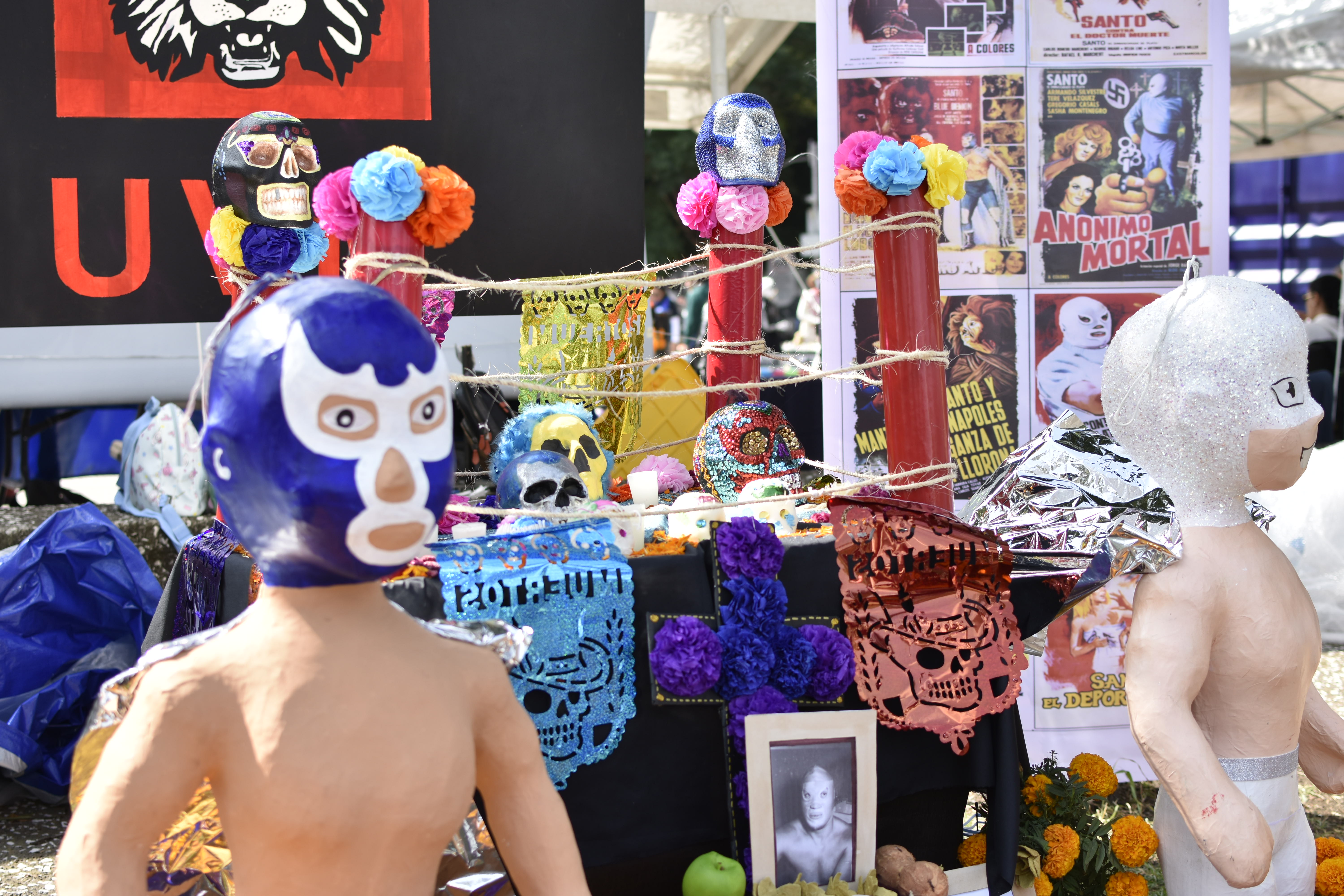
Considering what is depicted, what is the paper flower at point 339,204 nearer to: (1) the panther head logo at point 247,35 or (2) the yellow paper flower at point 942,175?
(2) the yellow paper flower at point 942,175

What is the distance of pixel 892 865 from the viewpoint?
201cm

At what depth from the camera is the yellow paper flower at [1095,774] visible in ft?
7.24

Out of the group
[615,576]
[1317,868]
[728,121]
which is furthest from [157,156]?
[1317,868]

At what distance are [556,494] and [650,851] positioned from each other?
733 mm

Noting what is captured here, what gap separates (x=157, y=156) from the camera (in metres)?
4.07

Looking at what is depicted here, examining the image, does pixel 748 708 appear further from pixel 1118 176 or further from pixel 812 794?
pixel 1118 176

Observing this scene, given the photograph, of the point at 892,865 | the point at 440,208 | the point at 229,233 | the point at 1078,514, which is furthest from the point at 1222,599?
the point at 229,233

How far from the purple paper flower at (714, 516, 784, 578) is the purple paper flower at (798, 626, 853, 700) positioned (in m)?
0.15

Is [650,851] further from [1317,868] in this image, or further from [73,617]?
[73,617]

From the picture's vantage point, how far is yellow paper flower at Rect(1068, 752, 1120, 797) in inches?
86.9

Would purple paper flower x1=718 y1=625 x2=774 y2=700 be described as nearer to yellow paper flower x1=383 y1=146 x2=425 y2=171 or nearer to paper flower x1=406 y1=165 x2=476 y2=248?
paper flower x1=406 y1=165 x2=476 y2=248

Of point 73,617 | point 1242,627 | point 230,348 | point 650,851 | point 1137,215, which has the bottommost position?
point 650,851

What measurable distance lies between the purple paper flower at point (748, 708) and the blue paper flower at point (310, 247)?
140cm

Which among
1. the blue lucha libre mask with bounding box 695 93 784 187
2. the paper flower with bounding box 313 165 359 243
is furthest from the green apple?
the blue lucha libre mask with bounding box 695 93 784 187
